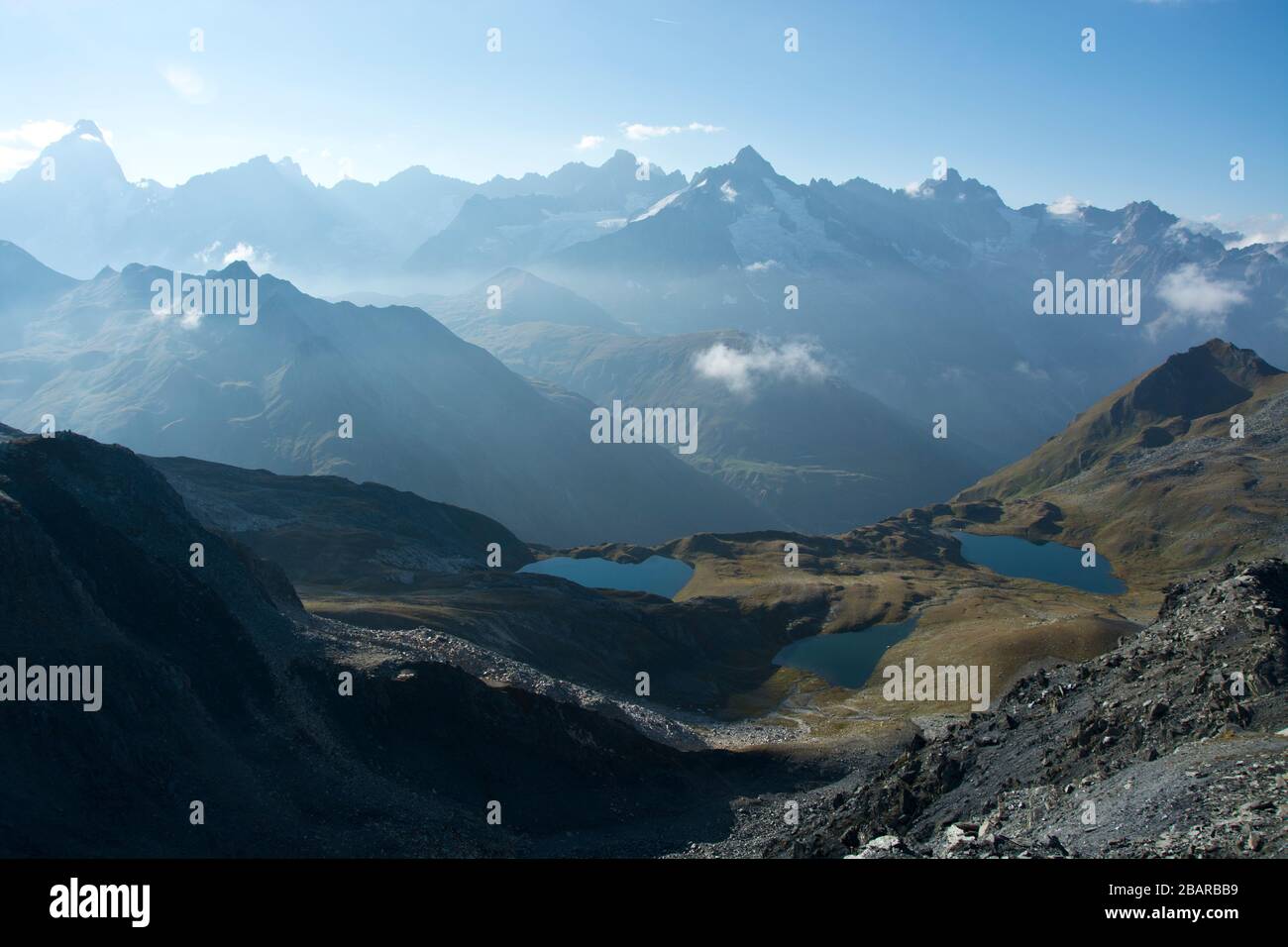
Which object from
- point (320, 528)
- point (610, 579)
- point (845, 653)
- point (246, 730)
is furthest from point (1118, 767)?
point (610, 579)

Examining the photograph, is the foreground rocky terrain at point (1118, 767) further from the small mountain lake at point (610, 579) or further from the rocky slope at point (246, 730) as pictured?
the small mountain lake at point (610, 579)

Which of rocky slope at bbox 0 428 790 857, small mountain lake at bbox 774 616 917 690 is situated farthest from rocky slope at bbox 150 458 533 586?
rocky slope at bbox 0 428 790 857

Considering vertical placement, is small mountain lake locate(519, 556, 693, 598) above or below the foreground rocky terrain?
above

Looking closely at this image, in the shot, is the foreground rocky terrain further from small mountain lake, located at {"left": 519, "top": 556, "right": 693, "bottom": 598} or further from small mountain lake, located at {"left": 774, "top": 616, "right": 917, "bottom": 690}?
small mountain lake, located at {"left": 519, "top": 556, "right": 693, "bottom": 598}

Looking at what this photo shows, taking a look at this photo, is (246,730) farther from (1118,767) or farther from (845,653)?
(845,653)

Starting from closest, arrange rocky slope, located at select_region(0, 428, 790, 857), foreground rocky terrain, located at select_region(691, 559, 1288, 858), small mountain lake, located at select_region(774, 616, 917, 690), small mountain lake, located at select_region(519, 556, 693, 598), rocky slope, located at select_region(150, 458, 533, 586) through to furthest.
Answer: foreground rocky terrain, located at select_region(691, 559, 1288, 858)
rocky slope, located at select_region(0, 428, 790, 857)
small mountain lake, located at select_region(774, 616, 917, 690)
rocky slope, located at select_region(150, 458, 533, 586)
small mountain lake, located at select_region(519, 556, 693, 598)
